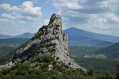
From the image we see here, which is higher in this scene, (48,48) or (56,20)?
(56,20)

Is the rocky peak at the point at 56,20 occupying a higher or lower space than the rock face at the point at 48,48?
higher

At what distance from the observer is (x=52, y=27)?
108m

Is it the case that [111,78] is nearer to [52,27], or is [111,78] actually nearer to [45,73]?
[45,73]

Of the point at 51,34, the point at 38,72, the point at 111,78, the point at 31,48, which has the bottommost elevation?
the point at 111,78

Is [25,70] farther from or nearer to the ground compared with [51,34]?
nearer to the ground

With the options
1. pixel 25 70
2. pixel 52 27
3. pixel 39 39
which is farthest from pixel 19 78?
pixel 52 27

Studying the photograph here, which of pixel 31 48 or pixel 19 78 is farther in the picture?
pixel 31 48

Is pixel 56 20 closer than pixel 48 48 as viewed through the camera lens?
No

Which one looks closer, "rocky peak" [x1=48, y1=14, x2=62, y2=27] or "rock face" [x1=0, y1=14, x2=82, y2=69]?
"rock face" [x1=0, y1=14, x2=82, y2=69]

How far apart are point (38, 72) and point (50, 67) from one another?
966 centimetres

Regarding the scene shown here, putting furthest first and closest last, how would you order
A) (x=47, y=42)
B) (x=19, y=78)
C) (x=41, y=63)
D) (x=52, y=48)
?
(x=47, y=42) < (x=52, y=48) < (x=41, y=63) < (x=19, y=78)

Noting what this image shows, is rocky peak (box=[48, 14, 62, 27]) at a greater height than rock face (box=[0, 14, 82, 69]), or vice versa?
rocky peak (box=[48, 14, 62, 27])

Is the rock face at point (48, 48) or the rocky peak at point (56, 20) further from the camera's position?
the rocky peak at point (56, 20)

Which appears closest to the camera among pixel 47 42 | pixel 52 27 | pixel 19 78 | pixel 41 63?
pixel 19 78
